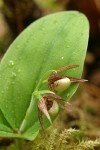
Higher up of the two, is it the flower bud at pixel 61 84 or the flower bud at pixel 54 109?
the flower bud at pixel 61 84

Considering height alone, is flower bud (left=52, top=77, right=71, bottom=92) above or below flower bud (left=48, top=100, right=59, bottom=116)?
above

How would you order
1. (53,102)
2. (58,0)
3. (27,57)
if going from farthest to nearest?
(58,0)
(27,57)
(53,102)

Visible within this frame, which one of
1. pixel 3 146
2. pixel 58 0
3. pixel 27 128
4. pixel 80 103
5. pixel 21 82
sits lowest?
pixel 80 103

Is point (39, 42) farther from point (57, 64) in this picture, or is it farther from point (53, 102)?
point (53, 102)

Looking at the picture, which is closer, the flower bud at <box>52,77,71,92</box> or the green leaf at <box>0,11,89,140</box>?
the flower bud at <box>52,77,71,92</box>

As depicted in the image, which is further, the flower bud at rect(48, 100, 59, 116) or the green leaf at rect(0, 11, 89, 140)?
the green leaf at rect(0, 11, 89, 140)

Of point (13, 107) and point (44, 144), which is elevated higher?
point (13, 107)

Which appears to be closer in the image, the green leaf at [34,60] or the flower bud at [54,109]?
the flower bud at [54,109]

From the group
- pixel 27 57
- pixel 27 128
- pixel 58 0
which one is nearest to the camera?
pixel 27 128

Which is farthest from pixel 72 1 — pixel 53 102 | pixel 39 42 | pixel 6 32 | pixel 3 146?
pixel 53 102
